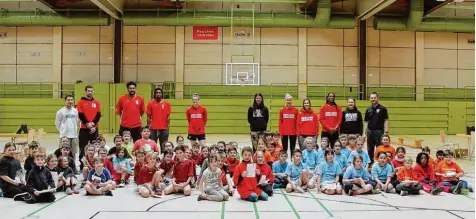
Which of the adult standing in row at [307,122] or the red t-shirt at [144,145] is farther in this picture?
the adult standing in row at [307,122]

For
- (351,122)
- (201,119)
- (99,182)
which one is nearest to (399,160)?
(351,122)

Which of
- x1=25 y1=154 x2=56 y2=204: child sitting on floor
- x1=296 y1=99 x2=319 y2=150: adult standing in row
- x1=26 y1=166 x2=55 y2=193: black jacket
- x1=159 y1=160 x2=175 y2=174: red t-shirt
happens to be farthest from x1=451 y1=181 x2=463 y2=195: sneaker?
x1=26 y1=166 x2=55 y2=193: black jacket

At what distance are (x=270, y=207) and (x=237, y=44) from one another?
1626cm

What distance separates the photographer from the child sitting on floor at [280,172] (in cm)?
752

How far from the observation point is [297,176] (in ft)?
24.6

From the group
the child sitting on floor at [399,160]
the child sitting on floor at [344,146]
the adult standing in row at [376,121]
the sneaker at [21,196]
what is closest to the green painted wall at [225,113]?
the adult standing in row at [376,121]

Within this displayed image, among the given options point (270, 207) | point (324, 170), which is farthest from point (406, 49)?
point (270, 207)

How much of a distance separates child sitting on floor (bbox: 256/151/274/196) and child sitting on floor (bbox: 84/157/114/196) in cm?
252

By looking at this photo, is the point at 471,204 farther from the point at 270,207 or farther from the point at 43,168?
the point at 43,168

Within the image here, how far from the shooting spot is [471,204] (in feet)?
20.6

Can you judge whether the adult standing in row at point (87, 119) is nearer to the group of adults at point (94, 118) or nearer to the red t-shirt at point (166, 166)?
the group of adults at point (94, 118)

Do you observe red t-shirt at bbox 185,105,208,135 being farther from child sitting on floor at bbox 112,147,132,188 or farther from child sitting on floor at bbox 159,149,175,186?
child sitting on floor at bbox 159,149,175,186

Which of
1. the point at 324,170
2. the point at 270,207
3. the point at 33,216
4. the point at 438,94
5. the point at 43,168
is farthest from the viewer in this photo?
the point at 438,94

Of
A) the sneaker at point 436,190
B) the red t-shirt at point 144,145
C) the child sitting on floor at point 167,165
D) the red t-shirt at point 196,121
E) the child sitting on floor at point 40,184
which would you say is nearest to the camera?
the child sitting on floor at point 40,184
